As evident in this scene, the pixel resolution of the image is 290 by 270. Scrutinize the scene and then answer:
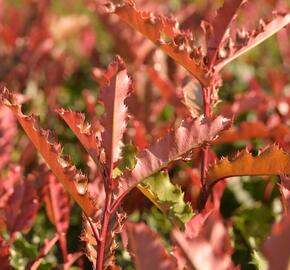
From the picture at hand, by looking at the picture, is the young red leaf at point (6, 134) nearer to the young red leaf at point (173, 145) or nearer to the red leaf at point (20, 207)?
the red leaf at point (20, 207)

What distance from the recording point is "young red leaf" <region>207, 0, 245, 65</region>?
4.57ft

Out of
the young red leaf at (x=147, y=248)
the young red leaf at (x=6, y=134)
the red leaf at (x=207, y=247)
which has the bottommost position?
the red leaf at (x=207, y=247)

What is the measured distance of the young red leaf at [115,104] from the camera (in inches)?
46.4

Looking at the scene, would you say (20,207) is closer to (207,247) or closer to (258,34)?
(258,34)

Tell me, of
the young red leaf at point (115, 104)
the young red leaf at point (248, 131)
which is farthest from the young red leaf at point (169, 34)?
the young red leaf at point (248, 131)

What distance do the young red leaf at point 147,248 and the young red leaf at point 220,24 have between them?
2.13 ft

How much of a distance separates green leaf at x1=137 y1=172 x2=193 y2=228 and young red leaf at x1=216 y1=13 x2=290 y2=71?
0.28 m

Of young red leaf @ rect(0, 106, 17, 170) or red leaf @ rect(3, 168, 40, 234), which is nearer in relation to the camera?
red leaf @ rect(3, 168, 40, 234)

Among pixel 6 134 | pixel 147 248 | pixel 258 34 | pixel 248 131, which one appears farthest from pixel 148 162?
pixel 6 134

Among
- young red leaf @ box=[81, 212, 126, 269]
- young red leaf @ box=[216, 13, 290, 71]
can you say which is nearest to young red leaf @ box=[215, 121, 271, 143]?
young red leaf @ box=[216, 13, 290, 71]

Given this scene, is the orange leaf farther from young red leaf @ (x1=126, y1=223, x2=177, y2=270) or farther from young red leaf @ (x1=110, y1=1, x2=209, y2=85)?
young red leaf @ (x1=126, y1=223, x2=177, y2=270)

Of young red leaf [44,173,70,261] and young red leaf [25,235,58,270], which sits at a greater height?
young red leaf [44,173,70,261]

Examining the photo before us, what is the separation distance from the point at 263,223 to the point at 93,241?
2.49ft

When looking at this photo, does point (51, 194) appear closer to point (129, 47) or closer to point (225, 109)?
point (225, 109)
